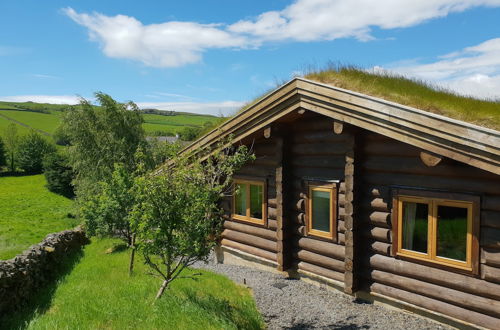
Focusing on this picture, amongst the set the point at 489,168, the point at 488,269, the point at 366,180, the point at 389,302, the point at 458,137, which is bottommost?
the point at 389,302

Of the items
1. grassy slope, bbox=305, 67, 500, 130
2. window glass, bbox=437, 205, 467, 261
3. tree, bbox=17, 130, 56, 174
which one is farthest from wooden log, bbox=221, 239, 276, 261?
tree, bbox=17, 130, 56, 174

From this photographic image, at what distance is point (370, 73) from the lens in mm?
9250

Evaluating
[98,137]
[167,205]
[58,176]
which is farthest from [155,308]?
[58,176]

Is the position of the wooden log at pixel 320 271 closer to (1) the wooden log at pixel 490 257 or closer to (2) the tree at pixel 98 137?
(1) the wooden log at pixel 490 257

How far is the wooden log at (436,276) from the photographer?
19.9 ft

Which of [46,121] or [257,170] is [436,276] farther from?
[46,121]

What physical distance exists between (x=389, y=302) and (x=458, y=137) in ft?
12.7

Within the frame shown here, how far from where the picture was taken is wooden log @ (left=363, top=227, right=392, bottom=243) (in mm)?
7371

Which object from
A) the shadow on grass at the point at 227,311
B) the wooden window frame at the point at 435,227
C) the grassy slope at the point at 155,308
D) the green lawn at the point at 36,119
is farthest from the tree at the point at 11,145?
the wooden window frame at the point at 435,227

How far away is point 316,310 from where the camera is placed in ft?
24.6

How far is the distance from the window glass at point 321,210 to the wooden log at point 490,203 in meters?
3.25

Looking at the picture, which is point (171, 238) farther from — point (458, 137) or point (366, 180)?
point (458, 137)

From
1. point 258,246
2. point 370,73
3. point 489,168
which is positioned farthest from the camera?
point 258,246

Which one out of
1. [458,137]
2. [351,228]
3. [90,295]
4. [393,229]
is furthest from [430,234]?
[90,295]
